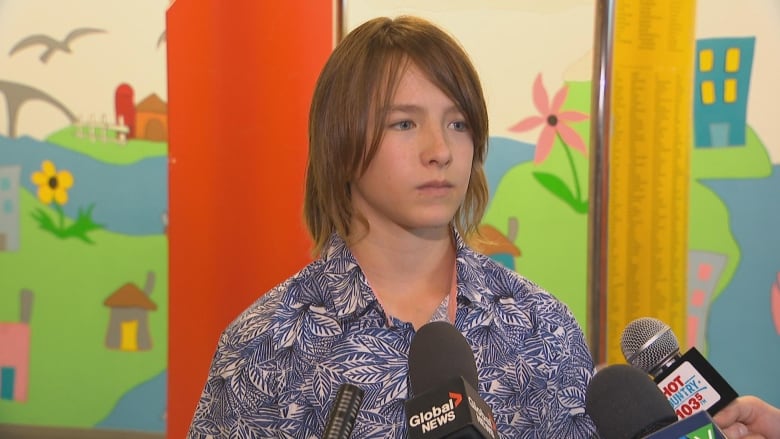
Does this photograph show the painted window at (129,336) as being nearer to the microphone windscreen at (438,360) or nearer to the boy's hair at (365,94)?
the boy's hair at (365,94)

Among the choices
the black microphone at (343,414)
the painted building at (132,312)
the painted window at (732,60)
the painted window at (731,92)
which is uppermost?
the painted window at (732,60)

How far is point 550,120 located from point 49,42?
1967 millimetres

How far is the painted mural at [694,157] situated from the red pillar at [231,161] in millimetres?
992

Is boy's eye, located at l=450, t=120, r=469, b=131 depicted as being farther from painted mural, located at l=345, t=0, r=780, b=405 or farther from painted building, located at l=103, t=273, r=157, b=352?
painted building, located at l=103, t=273, r=157, b=352

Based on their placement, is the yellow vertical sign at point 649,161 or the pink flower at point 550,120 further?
the pink flower at point 550,120

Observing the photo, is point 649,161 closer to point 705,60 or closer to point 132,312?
point 705,60

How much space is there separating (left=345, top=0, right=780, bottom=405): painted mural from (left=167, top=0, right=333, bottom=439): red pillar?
0.99 m

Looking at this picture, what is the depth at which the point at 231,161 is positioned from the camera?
5.37 ft

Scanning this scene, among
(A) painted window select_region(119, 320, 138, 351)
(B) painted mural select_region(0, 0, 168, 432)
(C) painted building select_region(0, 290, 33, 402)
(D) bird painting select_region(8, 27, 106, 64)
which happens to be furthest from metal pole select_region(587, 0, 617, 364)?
(C) painted building select_region(0, 290, 33, 402)

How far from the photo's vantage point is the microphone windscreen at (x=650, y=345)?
109cm

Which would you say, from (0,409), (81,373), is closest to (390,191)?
(81,373)

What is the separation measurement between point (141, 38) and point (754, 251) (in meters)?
2.35

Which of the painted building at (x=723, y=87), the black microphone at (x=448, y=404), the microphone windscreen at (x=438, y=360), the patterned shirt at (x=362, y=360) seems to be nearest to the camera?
the black microphone at (x=448, y=404)

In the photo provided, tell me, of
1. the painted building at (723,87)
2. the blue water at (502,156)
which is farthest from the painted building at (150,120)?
the painted building at (723,87)
